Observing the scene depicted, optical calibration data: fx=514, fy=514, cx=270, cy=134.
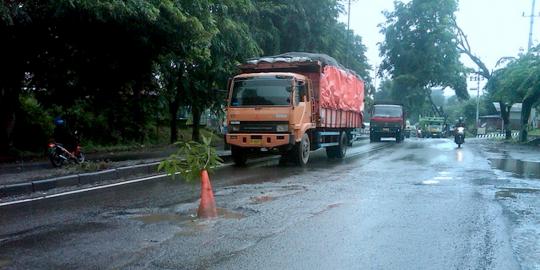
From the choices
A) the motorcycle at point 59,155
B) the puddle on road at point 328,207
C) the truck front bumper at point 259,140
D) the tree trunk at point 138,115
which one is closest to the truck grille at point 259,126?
the truck front bumper at point 259,140

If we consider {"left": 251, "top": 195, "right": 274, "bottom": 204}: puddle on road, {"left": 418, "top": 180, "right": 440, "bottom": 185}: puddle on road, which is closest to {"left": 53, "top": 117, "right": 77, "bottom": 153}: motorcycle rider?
{"left": 251, "top": 195, "right": 274, "bottom": 204}: puddle on road

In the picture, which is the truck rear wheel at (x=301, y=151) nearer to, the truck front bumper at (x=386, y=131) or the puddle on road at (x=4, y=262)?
the puddle on road at (x=4, y=262)

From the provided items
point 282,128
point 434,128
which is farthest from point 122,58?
point 434,128

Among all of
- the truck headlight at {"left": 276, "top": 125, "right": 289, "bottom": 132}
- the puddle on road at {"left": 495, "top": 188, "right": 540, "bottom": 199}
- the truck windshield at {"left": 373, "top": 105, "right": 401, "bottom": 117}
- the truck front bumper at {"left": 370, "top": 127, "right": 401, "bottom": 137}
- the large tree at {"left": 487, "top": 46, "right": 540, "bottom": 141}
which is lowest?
the puddle on road at {"left": 495, "top": 188, "right": 540, "bottom": 199}

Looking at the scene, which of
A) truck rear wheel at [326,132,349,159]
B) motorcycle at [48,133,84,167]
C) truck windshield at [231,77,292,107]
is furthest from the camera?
truck rear wheel at [326,132,349,159]

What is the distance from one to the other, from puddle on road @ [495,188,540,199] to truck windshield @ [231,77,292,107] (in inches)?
237

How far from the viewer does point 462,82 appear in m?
49.1

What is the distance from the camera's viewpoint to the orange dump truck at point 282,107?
1407 centimetres

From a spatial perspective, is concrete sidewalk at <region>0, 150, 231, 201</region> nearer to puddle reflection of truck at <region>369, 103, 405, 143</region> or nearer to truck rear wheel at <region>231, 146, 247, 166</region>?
truck rear wheel at <region>231, 146, 247, 166</region>

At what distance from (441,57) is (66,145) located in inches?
1611

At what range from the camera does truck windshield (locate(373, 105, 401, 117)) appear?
111 feet

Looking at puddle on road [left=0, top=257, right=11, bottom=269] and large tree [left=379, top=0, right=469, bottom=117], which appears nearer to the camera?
puddle on road [left=0, top=257, right=11, bottom=269]

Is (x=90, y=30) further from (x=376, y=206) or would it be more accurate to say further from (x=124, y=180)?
(x=376, y=206)

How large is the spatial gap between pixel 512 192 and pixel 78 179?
8.99 metres
